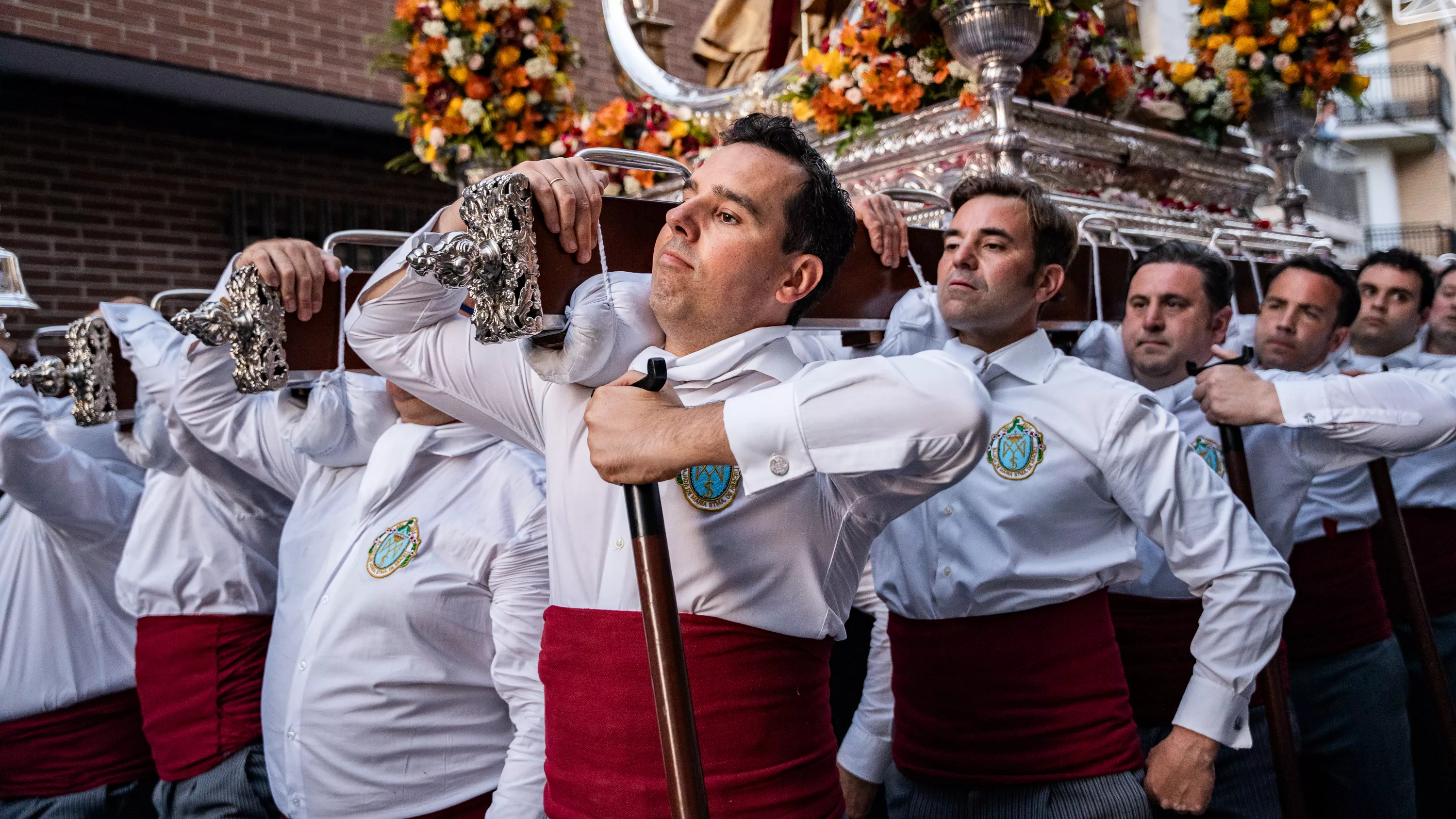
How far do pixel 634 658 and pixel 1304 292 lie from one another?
7.29 ft

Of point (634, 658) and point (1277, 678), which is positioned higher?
point (634, 658)

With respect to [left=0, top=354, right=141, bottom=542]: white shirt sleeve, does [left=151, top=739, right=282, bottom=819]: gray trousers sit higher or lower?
lower

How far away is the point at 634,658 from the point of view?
5.17 feet

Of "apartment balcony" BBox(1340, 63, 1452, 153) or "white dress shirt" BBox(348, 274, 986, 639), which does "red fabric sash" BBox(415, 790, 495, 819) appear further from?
"apartment balcony" BBox(1340, 63, 1452, 153)

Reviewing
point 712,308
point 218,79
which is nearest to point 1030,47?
point 712,308

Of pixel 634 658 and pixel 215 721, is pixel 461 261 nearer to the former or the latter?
pixel 634 658

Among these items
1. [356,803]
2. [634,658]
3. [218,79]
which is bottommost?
[356,803]

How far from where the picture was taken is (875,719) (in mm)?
2400

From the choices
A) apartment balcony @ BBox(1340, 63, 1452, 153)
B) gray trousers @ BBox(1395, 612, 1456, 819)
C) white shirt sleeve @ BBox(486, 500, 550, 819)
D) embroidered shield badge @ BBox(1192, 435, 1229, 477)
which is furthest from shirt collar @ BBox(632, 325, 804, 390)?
apartment balcony @ BBox(1340, 63, 1452, 153)

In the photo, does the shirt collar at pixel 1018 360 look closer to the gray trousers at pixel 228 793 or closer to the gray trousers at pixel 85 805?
the gray trousers at pixel 228 793

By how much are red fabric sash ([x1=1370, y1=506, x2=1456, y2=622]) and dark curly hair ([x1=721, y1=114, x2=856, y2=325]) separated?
2.69 meters

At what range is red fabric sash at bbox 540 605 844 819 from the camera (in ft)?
5.08

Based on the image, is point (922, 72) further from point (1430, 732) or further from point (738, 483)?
point (1430, 732)

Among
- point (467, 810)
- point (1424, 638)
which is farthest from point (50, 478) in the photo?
point (1424, 638)
